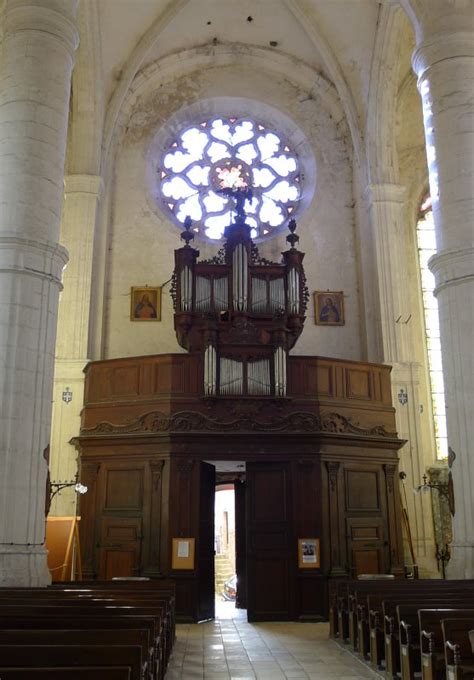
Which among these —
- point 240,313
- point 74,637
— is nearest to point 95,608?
point 74,637

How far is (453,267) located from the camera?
10688 millimetres

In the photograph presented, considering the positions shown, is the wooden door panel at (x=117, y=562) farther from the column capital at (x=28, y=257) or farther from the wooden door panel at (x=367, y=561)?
the column capital at (x=28, y=257)

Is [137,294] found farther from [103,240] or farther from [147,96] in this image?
[147,96]

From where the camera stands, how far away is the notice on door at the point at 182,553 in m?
13.0

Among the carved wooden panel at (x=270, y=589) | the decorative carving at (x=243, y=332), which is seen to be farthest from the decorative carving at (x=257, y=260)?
the carved wooden panel at (x=270, y=589)

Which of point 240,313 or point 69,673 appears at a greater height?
point 240,313

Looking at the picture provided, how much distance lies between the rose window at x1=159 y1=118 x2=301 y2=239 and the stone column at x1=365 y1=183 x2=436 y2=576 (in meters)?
2.84

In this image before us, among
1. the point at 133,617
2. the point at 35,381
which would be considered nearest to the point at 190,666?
the point at 133,617

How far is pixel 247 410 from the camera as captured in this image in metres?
13.9

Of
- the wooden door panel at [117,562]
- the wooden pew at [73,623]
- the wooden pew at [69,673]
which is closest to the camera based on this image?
the wooden pew at [69,673]

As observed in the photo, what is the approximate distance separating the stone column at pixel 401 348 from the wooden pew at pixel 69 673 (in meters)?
13.3

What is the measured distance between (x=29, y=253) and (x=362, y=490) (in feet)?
26.1

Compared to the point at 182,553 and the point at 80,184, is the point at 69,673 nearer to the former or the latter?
the point at 182,553

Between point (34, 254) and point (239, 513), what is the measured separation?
803 cm
